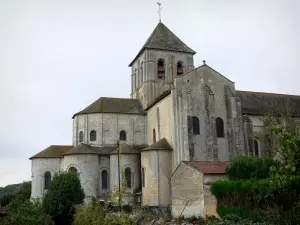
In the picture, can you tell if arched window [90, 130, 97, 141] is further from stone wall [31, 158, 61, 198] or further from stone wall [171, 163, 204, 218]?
stone wall [171, 163, 204, 218]

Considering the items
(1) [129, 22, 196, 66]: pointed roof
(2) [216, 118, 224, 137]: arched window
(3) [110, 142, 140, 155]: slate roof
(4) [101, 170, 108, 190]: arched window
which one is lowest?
(4) [101, 170, 108, 190]: arched window

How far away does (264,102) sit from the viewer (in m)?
41.0

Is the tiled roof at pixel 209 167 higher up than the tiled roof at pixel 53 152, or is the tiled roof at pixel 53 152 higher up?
the tiled roof at pixel 53 152

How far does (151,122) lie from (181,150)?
7.56m

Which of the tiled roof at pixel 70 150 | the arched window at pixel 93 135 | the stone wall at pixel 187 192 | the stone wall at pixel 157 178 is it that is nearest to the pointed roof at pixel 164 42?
the arched window at pixel 93 135

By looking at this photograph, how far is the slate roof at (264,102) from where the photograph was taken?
126ft

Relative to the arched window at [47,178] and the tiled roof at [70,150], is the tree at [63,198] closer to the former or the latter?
the tiled roof at [70,150]

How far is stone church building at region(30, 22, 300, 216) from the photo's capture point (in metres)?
32.5

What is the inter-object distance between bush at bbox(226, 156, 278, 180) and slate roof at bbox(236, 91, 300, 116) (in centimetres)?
1325

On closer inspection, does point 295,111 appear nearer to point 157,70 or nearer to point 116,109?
point 157,70

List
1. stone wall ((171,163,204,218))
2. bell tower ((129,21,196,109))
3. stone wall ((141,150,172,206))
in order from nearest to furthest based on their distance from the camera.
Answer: stone wall ((171,163,204,218)) → stone wall ((141,150,172,206)) → bell tower ((129,21,196,109))

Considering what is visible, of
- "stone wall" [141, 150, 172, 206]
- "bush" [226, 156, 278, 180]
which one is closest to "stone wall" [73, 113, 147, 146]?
"stone wall" [141, 150, 172, 206]

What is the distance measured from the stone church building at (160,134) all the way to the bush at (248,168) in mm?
1392

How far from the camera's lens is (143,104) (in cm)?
→ 4147
